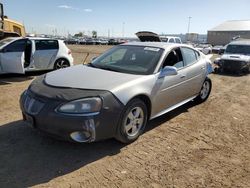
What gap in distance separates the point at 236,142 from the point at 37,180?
3.25m

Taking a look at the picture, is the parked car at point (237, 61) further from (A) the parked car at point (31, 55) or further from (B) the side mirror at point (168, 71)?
(B) the side mirror at point (168, 71)

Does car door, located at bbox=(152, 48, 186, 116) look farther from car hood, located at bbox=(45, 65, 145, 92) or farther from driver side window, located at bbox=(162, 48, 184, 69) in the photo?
car hood, located at bbox=(45, 65, 145, 92)

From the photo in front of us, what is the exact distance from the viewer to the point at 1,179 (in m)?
3.00

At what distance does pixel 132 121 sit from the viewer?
396 cm

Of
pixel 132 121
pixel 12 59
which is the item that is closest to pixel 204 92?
pixel 132 121

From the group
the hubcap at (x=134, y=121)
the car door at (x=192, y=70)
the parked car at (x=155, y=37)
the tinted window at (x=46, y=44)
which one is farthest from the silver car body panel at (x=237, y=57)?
the hubcap at (x=134, y=121)

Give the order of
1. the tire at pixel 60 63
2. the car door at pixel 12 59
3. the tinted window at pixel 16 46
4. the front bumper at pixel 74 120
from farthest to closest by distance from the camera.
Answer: the tire at pixel 60 63 < the tinted window at pixel 16 46 < the car door at pixel 12 59 < the front bumper at pixel 74 120

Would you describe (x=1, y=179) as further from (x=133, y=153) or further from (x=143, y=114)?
(x=143, y=114)

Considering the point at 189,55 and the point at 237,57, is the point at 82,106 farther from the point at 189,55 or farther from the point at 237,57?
the point at 237,57

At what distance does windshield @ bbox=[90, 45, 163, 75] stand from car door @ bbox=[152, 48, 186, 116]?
0.25m

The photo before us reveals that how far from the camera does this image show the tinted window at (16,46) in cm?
855

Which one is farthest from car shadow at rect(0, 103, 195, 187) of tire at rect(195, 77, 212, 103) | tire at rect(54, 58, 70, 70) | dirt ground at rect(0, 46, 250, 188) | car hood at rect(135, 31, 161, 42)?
car hood at rect(135, 31, 161, 42)

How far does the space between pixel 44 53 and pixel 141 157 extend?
6.96m

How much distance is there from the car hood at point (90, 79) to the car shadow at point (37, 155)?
937 millimetres
